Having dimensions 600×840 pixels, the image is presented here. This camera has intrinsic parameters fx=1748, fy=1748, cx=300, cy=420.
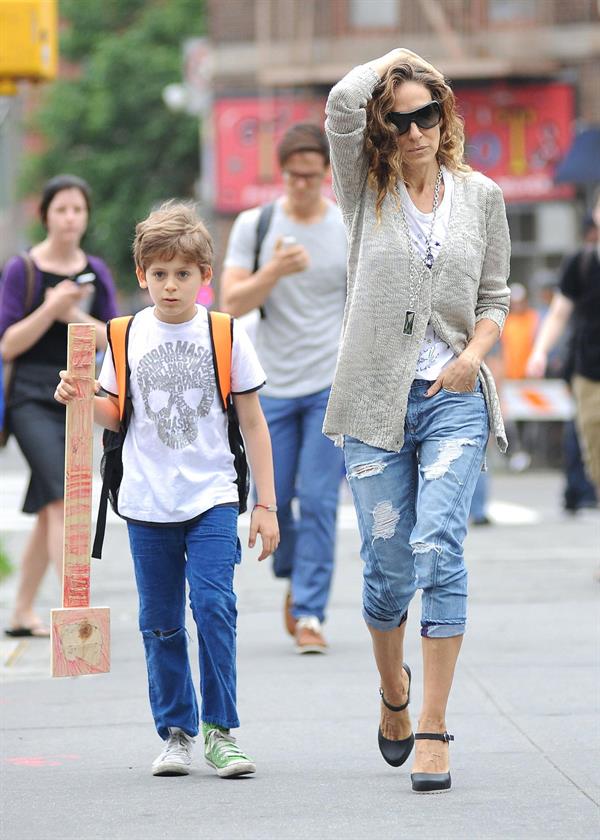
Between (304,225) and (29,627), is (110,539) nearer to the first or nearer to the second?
(29,627)

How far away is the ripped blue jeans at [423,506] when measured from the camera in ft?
14.9

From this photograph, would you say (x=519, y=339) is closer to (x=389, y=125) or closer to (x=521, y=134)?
(x=521, y=134)

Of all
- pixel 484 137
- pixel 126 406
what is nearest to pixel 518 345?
pixel 484 137

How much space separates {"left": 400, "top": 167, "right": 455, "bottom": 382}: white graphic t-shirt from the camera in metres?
4.72

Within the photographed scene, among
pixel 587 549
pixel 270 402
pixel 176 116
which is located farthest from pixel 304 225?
pixel 176 116

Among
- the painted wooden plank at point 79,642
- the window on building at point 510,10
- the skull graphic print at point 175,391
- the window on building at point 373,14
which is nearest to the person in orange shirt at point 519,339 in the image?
the window on building at point 510,10

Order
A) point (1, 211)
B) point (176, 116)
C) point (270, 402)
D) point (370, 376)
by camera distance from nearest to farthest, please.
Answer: point (370, 376) < point (270, 402) < point (176, 116) < point (1, 211)

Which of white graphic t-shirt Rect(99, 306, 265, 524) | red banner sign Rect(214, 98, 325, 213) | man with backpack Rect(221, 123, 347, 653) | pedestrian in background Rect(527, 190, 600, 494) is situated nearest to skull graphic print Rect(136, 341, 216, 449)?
white graphic t-shirt Rect(99, 306, 265, 524)

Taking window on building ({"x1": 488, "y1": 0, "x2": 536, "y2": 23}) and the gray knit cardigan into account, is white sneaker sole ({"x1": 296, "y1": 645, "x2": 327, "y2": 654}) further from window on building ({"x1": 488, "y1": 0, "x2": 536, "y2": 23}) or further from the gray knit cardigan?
window on building ({"x1": 488, "y1": 0, "x2": 536, "y2": 23})

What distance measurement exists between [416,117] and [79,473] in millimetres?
1327

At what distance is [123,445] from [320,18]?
71.2ft

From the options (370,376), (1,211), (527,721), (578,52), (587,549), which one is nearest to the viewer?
(370,376)

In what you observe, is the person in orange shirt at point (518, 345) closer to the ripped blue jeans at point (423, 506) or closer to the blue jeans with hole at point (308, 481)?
the blue jeans with hole at point (308, 481)

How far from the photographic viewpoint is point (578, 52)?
25.1 metres
